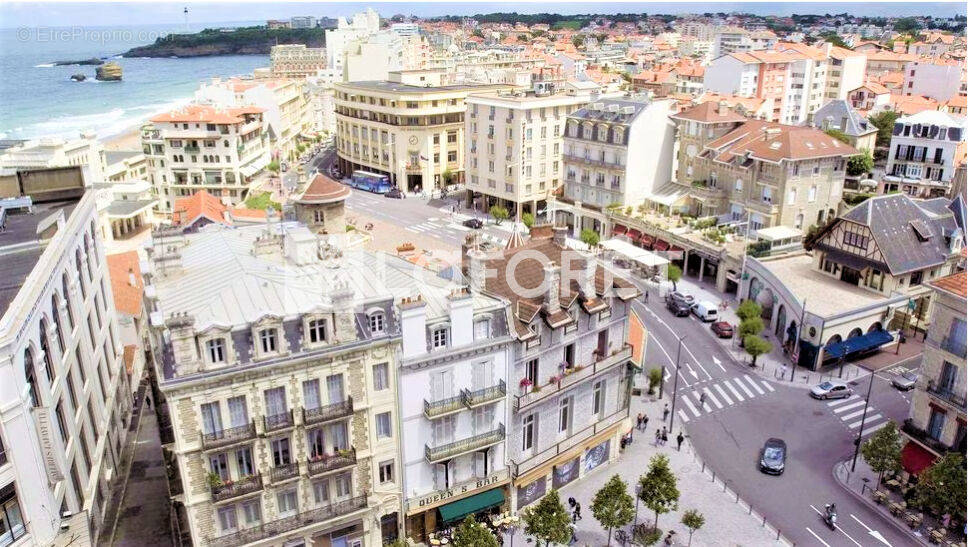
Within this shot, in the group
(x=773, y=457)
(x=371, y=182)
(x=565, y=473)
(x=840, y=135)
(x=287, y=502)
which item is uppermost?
(x=840, y=135)

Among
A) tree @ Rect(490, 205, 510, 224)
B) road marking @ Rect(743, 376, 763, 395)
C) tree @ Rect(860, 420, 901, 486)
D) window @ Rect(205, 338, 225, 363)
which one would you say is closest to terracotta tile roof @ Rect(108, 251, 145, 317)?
window @ Rect(205, 338, 225, 363)

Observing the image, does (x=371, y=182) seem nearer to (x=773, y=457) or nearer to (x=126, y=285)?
(x=126, y=285)

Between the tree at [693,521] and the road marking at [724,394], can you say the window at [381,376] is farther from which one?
the road marking at [724,394]

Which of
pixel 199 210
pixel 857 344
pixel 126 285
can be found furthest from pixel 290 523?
pixel 857 344

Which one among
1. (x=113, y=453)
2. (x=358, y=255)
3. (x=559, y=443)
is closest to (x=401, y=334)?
(x=358, y=255)

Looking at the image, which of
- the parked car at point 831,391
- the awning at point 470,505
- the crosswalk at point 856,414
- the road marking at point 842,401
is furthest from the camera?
the parked car at point 831,391

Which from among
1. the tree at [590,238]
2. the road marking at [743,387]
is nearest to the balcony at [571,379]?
the road marking at [743,387]

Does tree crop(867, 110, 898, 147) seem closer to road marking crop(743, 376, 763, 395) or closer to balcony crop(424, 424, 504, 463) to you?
road marking crop(743, 376, 763, 395)
